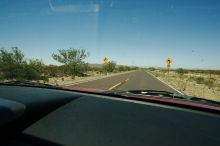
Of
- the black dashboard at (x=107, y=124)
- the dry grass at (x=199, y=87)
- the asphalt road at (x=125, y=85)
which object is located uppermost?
the black dashboard at (x=107, y=124)

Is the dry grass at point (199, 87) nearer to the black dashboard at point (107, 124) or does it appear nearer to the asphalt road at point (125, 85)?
the asphalt road at point (125, 85)

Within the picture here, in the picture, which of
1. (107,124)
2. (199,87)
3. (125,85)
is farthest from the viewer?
(199,87)

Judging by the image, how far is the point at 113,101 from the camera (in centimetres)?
278

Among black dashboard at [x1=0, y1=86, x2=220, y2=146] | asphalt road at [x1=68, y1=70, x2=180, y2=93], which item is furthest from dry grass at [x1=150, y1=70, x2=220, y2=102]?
black dashboard at [x1=0, y1=86, x2=220, y2=146]

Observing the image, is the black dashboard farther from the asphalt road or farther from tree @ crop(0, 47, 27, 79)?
tree @ crop(0, 47, 27, 79)

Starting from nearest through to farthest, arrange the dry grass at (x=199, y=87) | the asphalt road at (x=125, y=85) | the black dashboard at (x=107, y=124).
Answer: the black dashboard at (x=107, y=124), the dry grass at (x=199, y=87), the asphalt road at (x=125, y=85)

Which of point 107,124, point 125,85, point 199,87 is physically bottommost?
point 199,87

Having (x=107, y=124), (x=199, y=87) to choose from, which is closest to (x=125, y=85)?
(x=199, y=87)

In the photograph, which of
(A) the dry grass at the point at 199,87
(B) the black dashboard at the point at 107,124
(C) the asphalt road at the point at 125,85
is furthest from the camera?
(C) the asphalt road at the point at 125,85

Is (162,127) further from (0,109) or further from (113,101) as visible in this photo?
(0,109)

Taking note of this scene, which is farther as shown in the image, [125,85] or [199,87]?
[199,87]

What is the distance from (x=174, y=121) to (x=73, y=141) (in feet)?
3.25

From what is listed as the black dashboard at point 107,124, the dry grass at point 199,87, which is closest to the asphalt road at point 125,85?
the dry grass at point 199,87

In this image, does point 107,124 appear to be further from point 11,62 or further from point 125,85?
point 11,62
